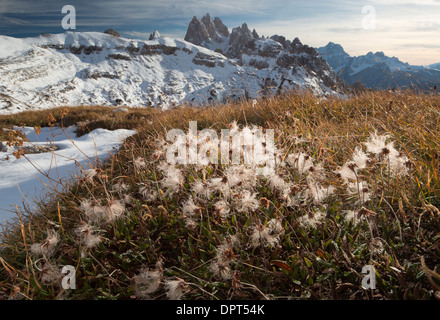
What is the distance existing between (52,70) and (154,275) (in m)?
245

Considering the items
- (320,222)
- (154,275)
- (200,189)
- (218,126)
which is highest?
(218,126)

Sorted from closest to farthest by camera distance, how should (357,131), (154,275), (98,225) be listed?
(154,275)
(98,225)
(357,131)

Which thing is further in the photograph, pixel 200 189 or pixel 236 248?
pixel 200 189

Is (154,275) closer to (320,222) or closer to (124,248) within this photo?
(124,248)

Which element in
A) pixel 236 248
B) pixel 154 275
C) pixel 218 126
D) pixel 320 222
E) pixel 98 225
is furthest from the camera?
pixel 218 126

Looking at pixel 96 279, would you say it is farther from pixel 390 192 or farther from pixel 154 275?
pixel 390 192

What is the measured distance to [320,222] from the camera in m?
2.47

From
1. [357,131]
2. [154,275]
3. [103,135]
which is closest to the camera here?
[154,275]

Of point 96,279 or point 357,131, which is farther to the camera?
point 357,131

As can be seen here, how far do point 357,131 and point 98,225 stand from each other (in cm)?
421
